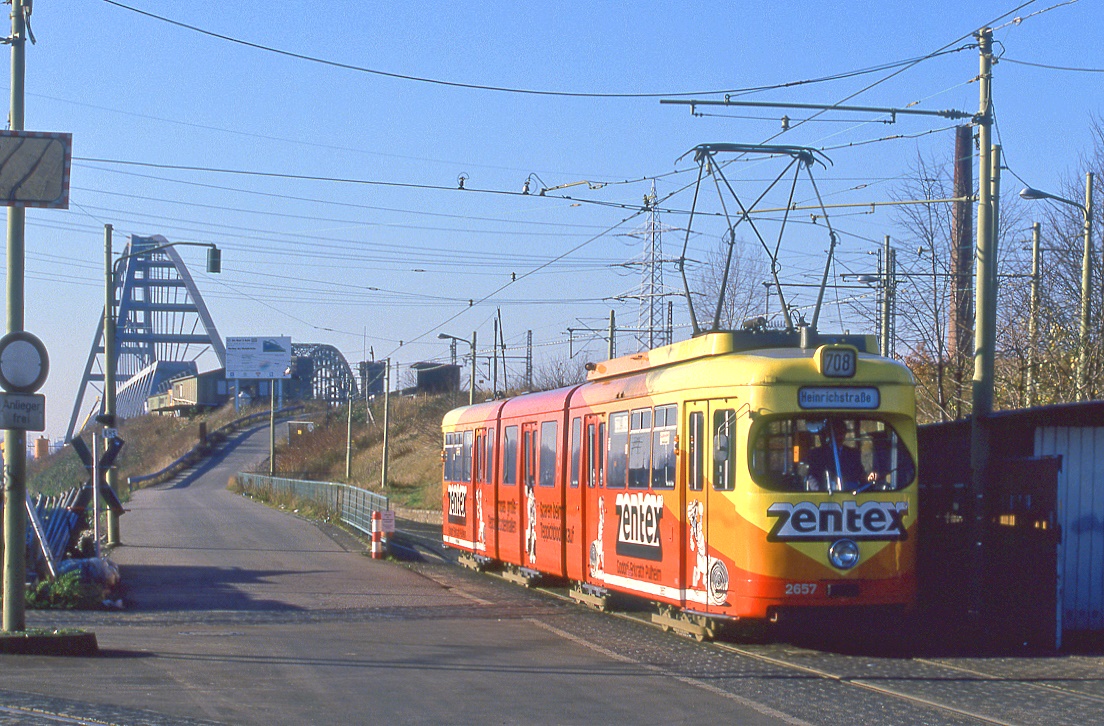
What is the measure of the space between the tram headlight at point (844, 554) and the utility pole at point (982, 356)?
2540 mm

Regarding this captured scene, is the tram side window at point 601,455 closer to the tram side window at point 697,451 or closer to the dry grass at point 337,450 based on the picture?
the tram side window at point 697,451

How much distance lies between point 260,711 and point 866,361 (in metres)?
6.92

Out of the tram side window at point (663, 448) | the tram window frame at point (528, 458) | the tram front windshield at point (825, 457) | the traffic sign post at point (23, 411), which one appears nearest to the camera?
the traffic sign post at point (23, 411)

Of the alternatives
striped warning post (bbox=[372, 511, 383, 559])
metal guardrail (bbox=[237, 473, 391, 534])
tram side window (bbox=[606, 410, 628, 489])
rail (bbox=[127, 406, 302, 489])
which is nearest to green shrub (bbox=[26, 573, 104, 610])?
Answer: tram side window (bbox=[606, 410, 628, 489])

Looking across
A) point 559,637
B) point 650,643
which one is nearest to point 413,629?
point 559,637

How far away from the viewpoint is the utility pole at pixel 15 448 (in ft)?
40.4

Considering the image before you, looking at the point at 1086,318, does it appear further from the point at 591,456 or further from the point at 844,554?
the point at 844,554

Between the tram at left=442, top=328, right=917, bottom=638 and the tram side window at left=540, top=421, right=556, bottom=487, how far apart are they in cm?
242

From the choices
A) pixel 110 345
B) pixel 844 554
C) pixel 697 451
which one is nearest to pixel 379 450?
pixel 110 345

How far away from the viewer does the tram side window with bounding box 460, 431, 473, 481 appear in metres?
23.2

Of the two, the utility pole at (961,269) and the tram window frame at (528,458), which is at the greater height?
the utility pole at (961,269)

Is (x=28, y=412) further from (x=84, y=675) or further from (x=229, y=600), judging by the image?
(x=229, y=600)

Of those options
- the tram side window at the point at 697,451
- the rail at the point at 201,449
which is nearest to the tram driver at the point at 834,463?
the tram side window at the point at 697,451

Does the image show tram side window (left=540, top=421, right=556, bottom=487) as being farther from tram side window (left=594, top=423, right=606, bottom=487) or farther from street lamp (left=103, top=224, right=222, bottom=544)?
street lamp (left=103, top=224, right=222, bottom=544)
